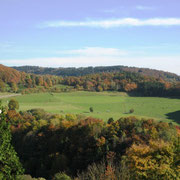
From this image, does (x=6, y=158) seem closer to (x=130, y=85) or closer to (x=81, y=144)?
(x=81, y=144)

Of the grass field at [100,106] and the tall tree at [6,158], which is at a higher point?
the tall tree at [6,158]

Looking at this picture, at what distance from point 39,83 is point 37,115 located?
74808mm

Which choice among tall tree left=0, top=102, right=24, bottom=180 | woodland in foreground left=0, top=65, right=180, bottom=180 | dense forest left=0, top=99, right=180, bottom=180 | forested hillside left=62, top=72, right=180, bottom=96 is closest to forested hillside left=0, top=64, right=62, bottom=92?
forested hillside left=62, top=72, right=180, bottom=96

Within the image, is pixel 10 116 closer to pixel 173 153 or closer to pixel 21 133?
pixel 21 133

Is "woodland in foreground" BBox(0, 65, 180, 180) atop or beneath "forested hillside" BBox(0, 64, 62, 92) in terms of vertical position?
beneath

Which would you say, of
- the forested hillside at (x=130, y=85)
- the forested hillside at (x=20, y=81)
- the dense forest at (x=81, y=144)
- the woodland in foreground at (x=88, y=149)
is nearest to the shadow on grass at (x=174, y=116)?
the woodland in foreground at (x=88, y=149)

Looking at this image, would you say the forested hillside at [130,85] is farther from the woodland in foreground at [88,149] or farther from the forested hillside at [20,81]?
the woodland in foreground at [88,149]

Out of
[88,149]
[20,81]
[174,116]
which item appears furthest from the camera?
[20,81]

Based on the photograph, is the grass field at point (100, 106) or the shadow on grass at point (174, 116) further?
the grass field at point (100, 106)

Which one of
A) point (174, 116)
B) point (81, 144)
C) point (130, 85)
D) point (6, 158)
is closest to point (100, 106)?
point (174, 116)

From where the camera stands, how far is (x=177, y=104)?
8519cm

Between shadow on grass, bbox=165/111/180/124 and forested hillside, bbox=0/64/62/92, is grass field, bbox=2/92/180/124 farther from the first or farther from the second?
forested hillside, bbox=0/64/62/92

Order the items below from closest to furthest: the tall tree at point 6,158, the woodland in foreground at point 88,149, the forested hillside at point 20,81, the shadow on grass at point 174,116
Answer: the tall tree at point 6,158 → the woodland in foreground at point 88,149 → the shadow on grass at point 174,116 → the forested hillside at point 20,81

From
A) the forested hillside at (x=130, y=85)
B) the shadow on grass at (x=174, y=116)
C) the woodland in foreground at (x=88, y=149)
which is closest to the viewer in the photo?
the woodland in foreground at (x=88, y=149)
